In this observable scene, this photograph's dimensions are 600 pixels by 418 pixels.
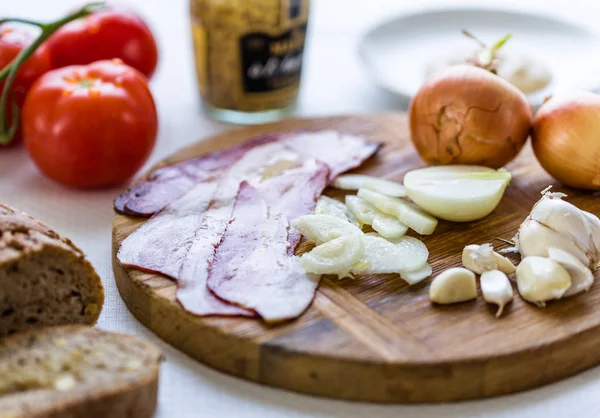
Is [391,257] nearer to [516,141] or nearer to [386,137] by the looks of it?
[516,141]

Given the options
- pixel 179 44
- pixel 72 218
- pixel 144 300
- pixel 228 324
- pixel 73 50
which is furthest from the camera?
pixel 179 44

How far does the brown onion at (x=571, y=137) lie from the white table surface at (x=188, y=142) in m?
0.59

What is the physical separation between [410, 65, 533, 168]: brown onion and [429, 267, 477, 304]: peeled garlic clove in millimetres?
497

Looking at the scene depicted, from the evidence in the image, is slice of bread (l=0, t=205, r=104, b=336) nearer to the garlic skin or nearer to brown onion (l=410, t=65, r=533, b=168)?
the garlic skin

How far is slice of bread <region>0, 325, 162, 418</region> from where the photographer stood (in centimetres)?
133

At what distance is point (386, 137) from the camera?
240 cm

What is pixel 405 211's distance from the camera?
75.4 inches

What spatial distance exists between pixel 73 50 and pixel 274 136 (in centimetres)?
73

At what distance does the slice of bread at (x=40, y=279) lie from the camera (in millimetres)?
1486

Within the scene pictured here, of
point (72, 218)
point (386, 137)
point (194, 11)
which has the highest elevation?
point (194, 11)

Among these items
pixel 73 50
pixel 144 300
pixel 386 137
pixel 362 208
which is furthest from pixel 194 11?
pixel 144 300

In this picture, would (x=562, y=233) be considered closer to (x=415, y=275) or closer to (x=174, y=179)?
(x=415, y=275)

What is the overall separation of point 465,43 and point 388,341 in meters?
1.68

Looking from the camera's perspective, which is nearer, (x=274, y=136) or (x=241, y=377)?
(x=241, y=377)
